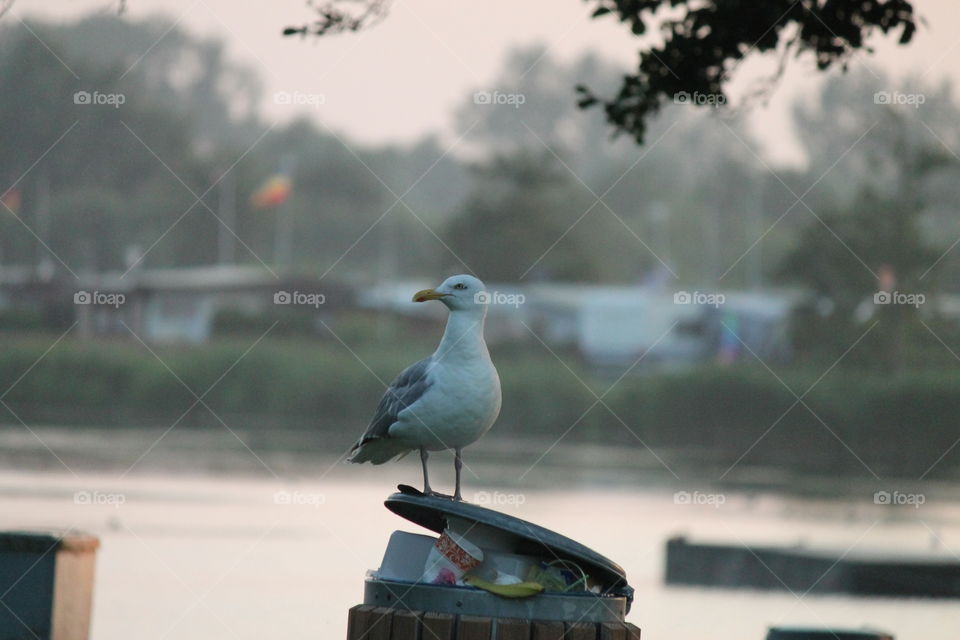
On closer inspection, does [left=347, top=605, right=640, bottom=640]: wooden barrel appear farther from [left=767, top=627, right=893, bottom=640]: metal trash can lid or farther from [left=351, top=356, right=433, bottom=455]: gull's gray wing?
[left=767, top=627, right=893, bottom=640]: metal trash can lid

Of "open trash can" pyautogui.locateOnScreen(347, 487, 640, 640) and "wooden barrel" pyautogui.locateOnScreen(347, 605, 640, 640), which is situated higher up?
"open trash can" pyautogui.locateOnScreen(347, 487, 640, 640)

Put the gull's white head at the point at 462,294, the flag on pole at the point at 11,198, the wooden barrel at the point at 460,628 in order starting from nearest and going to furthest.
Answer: the wooden barrel at the point at 460,628 < the gull's white head at the point at 462,294 < the flag on pole at the point at 11,198

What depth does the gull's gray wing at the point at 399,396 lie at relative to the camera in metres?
5.41

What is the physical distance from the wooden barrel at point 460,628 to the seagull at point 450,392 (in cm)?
76

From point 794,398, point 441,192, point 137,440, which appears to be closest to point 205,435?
point 137,440

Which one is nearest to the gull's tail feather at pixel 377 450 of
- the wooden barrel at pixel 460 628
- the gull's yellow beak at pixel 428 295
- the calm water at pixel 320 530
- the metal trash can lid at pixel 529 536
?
the metal trash can lid at pixel 529 536

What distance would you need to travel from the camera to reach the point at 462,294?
219 inches

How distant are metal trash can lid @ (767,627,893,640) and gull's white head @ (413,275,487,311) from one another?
2097mm

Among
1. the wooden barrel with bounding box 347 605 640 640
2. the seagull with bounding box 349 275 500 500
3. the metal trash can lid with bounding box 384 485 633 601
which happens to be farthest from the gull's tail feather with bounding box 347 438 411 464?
the wooden barrel with bounding box 347 605 640 640

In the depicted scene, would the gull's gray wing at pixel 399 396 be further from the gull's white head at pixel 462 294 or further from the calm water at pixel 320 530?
the calm water at pixel 320 530

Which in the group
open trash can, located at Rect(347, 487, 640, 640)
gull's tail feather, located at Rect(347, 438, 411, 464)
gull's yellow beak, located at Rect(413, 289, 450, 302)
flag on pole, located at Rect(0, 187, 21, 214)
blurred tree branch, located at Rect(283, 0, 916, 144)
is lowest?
open trash can, located at Rect(347, 487, 640, 640)

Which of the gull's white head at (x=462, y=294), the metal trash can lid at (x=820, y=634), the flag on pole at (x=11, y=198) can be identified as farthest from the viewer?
the flag on pole at (x=11, y=198)

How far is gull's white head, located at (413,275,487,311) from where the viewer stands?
5.53m

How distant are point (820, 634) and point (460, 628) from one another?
88.8 inches
